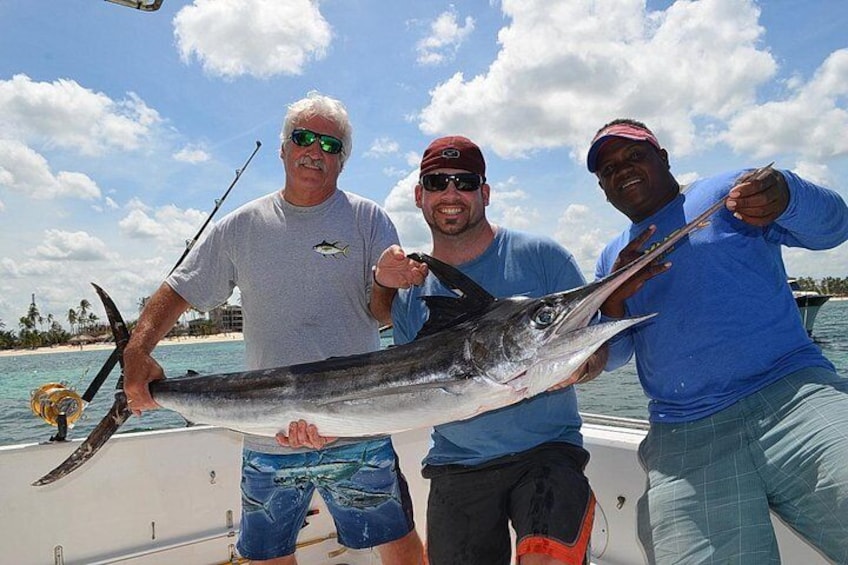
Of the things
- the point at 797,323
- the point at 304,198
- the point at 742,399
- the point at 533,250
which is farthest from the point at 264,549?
the point at 797,323

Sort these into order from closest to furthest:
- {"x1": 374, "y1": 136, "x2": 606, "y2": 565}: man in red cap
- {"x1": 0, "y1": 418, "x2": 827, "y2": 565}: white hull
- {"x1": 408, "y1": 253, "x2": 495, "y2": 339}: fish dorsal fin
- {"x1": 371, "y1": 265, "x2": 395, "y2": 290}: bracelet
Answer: {"x1": 408, "y1": 253, "x2": 495, "y2": 339}: fish dorsal fin, {"x1": 374, "y1": 136, "x2": 606, "y2": 565}: man in red cap, {"x1": 371, "y1": 265, "x2": 395, "y2": 290}: bracelet, {"x1": 0, "y1": 418, "x2": 827, "y2": 565}: white hull

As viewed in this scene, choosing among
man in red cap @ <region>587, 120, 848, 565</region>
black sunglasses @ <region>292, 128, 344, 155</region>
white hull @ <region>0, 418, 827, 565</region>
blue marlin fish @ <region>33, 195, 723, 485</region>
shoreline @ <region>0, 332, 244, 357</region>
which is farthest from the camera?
shoreline @ <region>0, 332, 244, 357</region>

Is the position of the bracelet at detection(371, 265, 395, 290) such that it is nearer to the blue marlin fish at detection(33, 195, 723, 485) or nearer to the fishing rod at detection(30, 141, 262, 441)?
the blue marlin fish at detection(33, 195, 723, 485)

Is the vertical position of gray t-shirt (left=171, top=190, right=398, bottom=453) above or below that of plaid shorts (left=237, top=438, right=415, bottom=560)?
above

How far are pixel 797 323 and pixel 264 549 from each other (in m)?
2.43

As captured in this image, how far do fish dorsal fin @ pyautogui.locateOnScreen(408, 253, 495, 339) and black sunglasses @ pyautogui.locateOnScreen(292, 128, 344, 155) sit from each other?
2.75 ft

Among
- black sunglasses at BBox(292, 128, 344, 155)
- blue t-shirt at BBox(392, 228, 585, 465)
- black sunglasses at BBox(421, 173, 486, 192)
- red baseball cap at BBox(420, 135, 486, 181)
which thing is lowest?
blue t-shirt at BBox(392, 228, 585, 465)

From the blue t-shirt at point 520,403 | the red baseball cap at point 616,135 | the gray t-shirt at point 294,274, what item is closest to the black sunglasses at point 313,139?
the gray t-shirt at point 294,274

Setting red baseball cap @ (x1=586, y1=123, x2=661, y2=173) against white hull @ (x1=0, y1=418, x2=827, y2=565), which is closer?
red baseball cap @ (x1=586, y1=123, x2=661, y2=173)

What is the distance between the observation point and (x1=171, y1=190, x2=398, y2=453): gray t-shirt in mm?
2791

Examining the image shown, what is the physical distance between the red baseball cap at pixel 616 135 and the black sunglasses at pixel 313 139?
117cm

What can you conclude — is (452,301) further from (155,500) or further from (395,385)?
(155,500)

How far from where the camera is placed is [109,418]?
9.19 feet

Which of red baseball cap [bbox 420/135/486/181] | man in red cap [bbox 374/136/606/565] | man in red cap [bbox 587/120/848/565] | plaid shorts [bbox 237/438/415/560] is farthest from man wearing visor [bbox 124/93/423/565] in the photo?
man in red cap [bbox 587/120/848/565]
